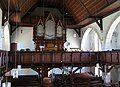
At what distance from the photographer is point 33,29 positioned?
61.7ft

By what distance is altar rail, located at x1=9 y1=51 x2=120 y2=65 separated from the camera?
13.9m

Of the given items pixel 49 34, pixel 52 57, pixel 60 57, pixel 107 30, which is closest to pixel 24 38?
pixel 49 34

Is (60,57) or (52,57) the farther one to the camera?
(60,57)

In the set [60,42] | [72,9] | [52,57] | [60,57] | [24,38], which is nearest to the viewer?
[52,57]

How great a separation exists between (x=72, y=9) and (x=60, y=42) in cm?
325

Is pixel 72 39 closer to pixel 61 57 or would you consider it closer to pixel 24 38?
pixel 24 38

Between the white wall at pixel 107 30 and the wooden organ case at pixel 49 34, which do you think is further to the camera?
the wooden organ case at pixel 49 34

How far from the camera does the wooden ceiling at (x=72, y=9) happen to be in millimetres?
13247

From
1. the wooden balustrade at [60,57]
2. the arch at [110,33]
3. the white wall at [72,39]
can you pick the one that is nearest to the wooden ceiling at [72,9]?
the arch at [110,33]

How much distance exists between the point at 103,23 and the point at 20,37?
27.9ft

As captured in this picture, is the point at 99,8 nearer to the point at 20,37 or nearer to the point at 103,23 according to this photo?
the point at 103,23

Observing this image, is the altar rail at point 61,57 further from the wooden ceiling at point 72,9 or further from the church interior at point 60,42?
the wooden ceiling at point 72,9

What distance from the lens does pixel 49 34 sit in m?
18.1

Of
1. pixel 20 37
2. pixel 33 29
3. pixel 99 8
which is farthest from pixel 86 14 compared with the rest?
pixel 20 37
